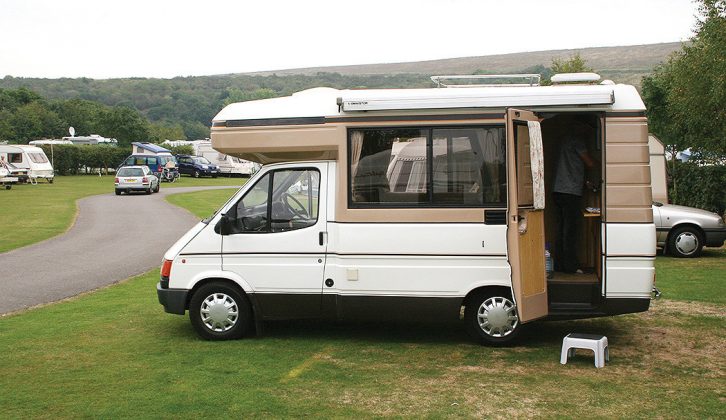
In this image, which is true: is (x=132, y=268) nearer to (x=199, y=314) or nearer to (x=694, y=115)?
(x=199, y=314)

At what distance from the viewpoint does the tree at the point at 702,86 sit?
17266 millimetres

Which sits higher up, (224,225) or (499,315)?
(224,225)

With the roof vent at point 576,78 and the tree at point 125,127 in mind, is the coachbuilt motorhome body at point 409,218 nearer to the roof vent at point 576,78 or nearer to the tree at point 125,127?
the roof vent at point 576,78

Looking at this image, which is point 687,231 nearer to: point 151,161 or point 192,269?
point 192,269

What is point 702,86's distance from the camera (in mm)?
18891

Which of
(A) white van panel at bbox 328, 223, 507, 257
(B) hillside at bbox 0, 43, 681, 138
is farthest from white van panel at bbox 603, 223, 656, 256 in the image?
(B) hillside at bbox 0, 43, 681, 138

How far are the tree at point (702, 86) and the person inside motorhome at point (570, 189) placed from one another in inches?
367

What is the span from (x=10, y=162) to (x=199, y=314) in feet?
151

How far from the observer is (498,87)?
29.4ft

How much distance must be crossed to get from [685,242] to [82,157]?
55076mm

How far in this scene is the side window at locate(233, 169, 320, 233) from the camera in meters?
9.02

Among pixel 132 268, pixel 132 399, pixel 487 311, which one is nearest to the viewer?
pixel 132 399

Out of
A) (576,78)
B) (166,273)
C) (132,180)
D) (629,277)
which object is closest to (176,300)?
(166,273)

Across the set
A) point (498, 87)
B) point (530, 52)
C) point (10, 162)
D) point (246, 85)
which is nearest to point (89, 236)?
point (498, 87)
